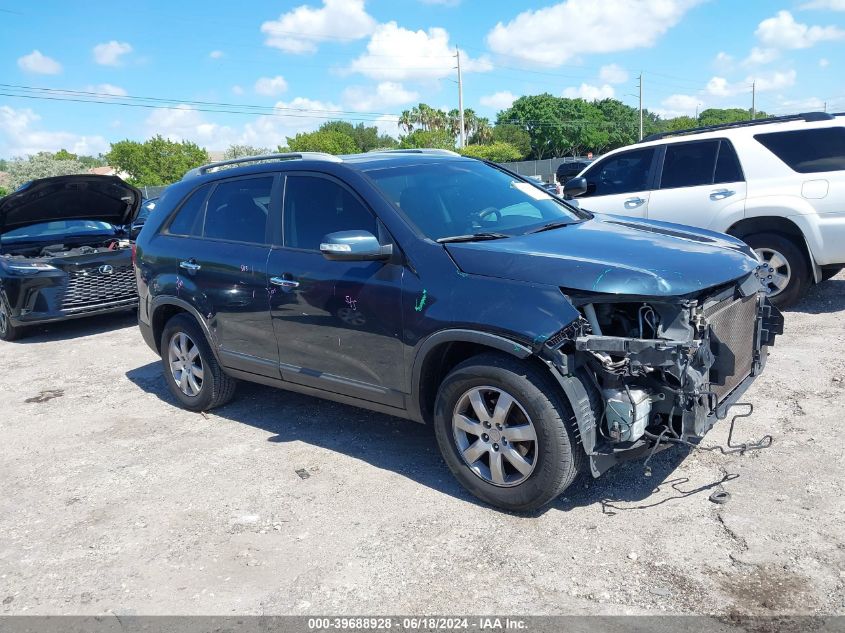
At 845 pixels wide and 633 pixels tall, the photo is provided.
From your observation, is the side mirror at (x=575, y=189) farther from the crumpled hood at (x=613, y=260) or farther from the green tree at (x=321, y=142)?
the green tree at (x=321, y=142)

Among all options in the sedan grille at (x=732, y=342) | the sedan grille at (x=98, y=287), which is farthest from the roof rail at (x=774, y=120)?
the sedan grille at (x=98, y=287)

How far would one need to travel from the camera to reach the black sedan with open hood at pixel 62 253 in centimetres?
844

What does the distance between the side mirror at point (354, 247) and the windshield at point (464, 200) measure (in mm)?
280

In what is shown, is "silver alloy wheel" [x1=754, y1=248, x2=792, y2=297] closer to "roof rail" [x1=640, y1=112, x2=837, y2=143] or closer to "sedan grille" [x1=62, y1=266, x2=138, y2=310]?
"roof rail" [x1=640, y1=112, x2=837, y2=143]

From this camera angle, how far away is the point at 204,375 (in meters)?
5.46

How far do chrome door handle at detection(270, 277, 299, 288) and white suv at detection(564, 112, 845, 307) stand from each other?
2877 mm

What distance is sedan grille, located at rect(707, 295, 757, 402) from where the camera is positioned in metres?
3.54

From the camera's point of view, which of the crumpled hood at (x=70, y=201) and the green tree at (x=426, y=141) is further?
the green tree at (x=426, y=141)

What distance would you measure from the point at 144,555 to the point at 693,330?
2.98m

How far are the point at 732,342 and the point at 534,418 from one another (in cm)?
123

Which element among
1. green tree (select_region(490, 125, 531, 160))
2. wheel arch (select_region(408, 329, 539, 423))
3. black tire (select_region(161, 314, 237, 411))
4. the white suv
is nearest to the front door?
wheel arch (select_region(408, 329, 539, 423))

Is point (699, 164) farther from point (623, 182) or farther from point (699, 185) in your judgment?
point (623, 182)

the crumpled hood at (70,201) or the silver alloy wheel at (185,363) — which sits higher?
the crumpled hood at (70,201)

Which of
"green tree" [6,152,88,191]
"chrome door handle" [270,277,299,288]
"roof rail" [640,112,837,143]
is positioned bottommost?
"chrome door handle" [270,277,299,288]
